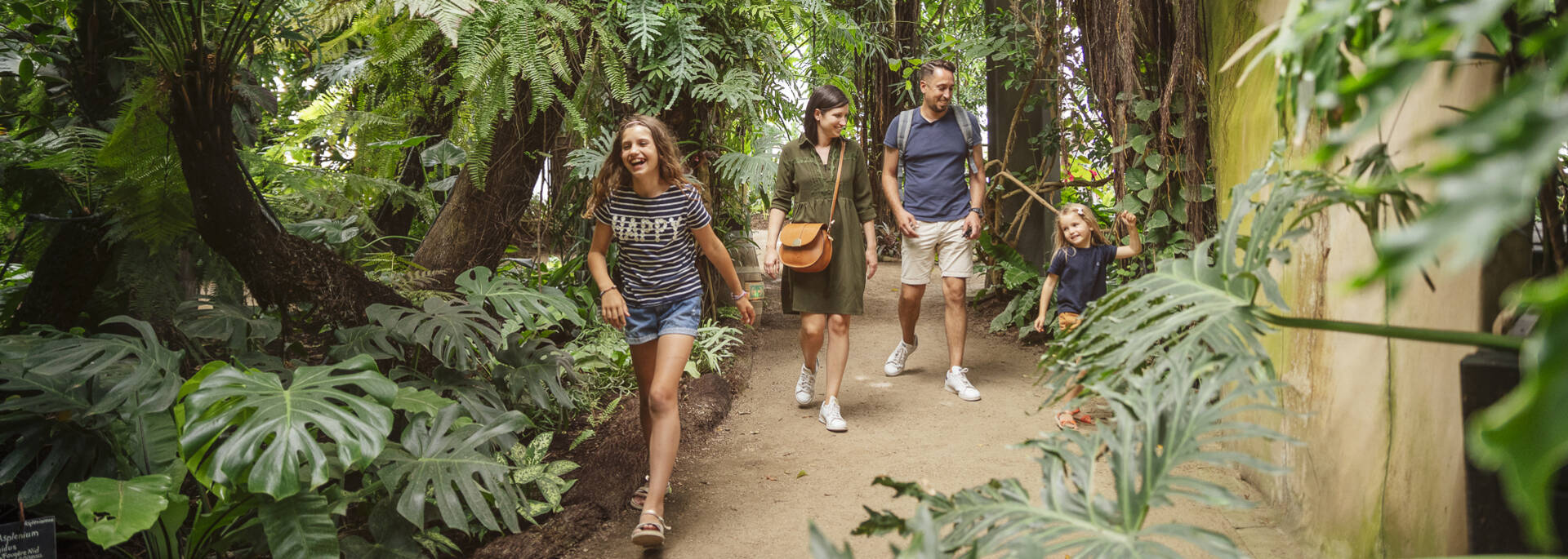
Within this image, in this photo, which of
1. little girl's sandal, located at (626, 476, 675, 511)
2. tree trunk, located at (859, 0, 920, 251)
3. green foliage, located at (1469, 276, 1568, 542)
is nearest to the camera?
green foliage, located at (1469, 276, 1568, 542)

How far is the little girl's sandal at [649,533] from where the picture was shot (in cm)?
305

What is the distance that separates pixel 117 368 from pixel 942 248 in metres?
3.48

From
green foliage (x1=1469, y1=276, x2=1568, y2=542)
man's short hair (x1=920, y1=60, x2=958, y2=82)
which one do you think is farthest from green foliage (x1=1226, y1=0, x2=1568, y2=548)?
man's short hair (x1=920, y1=60, x2=958, y2=82)

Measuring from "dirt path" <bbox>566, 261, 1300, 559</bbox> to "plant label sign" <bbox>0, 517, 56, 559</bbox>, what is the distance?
146cm

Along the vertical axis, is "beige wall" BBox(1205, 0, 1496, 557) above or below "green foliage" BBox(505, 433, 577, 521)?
above

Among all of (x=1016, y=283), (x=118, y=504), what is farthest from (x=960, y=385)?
(x=118, y=504)

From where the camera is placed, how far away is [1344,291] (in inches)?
23.5

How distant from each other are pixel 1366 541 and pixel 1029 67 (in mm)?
4413

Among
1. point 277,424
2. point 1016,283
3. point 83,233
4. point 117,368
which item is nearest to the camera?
point 277,424

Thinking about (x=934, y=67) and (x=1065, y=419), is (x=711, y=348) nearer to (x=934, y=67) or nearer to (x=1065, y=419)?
(x=934, y=67)

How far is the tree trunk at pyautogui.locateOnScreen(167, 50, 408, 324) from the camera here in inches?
119

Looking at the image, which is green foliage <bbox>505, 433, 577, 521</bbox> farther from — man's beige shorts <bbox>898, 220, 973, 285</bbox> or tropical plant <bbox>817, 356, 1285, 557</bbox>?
tropical plant <bbox>817, 356, 1285, 557</bbox>

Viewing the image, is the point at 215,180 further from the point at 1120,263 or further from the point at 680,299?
the point at 1120,263

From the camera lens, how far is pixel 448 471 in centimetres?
302
